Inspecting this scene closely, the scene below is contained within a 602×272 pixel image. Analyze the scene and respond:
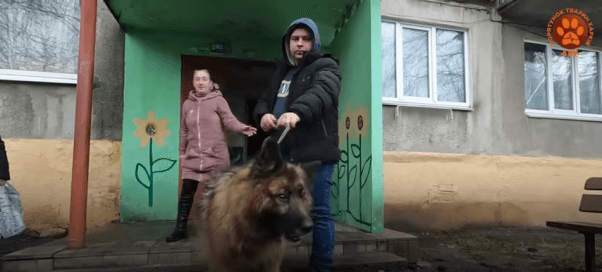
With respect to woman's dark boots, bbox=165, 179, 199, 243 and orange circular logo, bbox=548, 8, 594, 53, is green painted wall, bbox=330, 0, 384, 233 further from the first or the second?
orange circular logo, bbox=548, 8, 594, 53

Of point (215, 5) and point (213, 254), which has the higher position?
point (215, 5)

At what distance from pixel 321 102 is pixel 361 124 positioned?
7.54 feet

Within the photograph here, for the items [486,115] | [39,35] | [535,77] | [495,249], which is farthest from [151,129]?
[535,77]

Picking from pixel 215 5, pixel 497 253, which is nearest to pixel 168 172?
pixel 215 5

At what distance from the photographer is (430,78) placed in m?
6.23

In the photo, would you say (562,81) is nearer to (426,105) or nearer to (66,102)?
(426,105)

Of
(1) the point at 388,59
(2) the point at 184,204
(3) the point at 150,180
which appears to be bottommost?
(2) the point at 184,204

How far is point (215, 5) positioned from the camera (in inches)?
171

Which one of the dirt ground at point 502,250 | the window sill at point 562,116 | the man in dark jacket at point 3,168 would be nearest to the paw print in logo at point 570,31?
the window sill at point 562,116

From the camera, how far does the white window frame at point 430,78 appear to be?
19.8ft

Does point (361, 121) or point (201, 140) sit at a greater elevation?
point (361, 121)

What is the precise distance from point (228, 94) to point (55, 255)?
360 centimetres

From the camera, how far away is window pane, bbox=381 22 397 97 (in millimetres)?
6059

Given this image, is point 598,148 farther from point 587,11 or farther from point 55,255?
point 55,255
